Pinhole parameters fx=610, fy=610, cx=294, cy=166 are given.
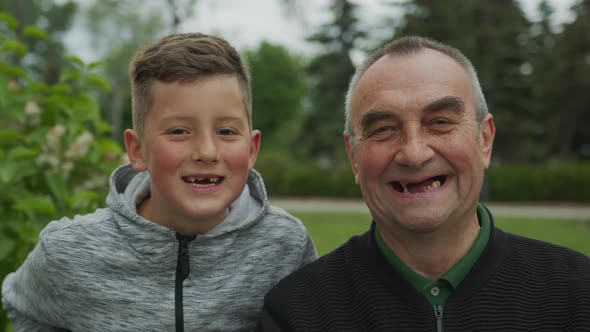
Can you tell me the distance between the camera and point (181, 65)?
7.27 feet

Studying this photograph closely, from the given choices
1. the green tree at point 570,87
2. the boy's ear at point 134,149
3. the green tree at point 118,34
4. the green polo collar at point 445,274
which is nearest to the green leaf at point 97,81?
the boy's ear at point 134,149

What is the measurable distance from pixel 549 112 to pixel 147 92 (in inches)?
1399

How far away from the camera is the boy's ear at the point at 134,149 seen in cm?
240

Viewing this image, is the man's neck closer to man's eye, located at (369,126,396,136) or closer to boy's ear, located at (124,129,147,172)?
man's eye, located at (369,126,396,136)

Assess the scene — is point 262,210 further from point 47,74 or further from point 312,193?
point 47,74

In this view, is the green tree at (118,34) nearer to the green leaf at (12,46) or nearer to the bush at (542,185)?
the bush at (542,185)

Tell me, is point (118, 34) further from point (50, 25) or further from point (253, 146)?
point (253, 146)

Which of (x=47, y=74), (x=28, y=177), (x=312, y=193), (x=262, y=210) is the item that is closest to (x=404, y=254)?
(x=262, y=210)

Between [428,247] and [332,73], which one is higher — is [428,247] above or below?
above

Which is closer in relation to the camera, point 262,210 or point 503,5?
point 262,210

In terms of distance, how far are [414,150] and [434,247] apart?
379 millimetres

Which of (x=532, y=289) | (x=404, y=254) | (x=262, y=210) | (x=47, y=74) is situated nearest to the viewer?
(x=532, y=289)

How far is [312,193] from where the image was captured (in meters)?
25.6

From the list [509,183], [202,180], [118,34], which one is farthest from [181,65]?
[118,34]
